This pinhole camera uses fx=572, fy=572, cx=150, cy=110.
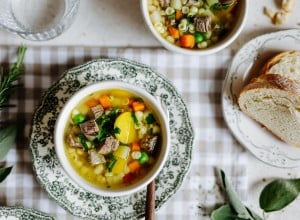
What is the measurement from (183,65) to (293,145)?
0.50 meters

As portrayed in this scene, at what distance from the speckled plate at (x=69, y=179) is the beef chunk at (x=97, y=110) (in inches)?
4.4

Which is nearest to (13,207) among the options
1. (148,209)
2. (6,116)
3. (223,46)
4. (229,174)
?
(6,116)

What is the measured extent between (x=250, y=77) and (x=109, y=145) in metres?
0.58

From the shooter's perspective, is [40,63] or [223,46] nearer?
[223,46]

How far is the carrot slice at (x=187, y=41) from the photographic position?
1955 millimetres

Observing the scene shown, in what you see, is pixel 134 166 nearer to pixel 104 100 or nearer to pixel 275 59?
pixel 104 100

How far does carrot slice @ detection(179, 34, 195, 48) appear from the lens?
6.42ft

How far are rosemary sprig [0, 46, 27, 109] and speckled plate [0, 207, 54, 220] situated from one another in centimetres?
37

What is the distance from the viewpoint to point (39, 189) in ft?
6.77

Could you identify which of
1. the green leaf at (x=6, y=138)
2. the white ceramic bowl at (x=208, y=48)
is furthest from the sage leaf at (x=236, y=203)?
the green leaf at (x=6, y=138)

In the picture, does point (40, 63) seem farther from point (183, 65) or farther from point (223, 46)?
point (223, 46)

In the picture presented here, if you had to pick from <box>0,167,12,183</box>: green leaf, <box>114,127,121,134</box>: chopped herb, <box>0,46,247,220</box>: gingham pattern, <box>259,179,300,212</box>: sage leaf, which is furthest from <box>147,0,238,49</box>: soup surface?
<box>0,167,12,183</box>: green leaf

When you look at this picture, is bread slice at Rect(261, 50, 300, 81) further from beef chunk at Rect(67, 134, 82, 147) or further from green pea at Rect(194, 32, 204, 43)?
beef chunk at Rect(67, 134, 82, 147)

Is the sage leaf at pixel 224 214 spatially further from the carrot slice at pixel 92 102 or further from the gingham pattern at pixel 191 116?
the carrot slice at pixel 92 102
